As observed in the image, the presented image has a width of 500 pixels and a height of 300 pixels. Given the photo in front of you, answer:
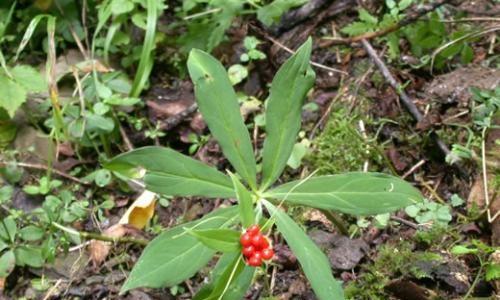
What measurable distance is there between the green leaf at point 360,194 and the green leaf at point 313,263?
10cm

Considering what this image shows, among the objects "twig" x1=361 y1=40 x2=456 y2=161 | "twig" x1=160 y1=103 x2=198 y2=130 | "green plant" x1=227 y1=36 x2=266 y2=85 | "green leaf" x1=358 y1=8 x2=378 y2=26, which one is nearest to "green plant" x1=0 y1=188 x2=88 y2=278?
"twig" x1=160 y1=103 x2=198 y2=130

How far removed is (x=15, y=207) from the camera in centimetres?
295

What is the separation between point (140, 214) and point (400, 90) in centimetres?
137

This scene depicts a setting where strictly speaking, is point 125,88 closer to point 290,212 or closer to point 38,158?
point 38,158

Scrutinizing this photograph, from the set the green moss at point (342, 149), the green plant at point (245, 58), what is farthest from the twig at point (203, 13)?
the green moss at point (342, 149)

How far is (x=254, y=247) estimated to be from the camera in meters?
1.70

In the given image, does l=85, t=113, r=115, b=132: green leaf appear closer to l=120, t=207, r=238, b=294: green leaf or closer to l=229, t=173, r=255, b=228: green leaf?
l=120, t=207, r=238, b=294: green leaf

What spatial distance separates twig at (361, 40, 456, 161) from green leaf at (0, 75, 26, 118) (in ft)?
5.84

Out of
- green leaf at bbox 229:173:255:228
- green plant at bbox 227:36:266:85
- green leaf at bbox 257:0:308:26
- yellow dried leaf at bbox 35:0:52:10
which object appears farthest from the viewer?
yellow dried leaf at bbox 35:0:52:10

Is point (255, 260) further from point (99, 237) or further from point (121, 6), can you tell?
point (121, 6)

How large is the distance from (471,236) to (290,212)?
0.77m

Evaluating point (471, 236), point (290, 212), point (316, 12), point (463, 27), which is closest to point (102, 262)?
point (290, 212)

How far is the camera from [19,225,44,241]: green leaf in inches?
104

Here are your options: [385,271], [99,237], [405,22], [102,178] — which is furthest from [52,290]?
[405,22]
